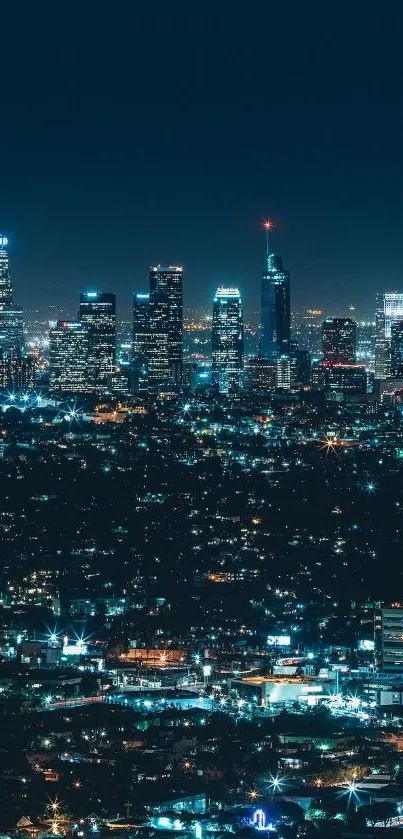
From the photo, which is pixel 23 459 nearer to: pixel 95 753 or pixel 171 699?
pixel 171 699

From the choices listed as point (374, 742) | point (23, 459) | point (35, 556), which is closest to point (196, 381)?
point (23, 459)

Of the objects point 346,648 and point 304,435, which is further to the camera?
point 304,435

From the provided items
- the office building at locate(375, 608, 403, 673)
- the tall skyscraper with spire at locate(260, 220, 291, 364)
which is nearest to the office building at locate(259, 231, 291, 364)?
the tall skyscraper with spire at locate(260, 220, 291, 364)

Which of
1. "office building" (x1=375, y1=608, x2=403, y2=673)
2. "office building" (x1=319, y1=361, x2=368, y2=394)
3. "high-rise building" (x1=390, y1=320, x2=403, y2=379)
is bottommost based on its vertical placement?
"office building" (x1=375, y1=608, x2=403, y2=673)

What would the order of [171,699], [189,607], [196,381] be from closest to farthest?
[171,699], [189,607], [196,381]

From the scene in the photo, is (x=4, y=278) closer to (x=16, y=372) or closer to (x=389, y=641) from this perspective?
(x=16, y=372)

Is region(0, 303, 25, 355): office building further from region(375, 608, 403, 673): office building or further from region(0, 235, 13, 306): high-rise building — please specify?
region(375, 608, 403, 673): office building
